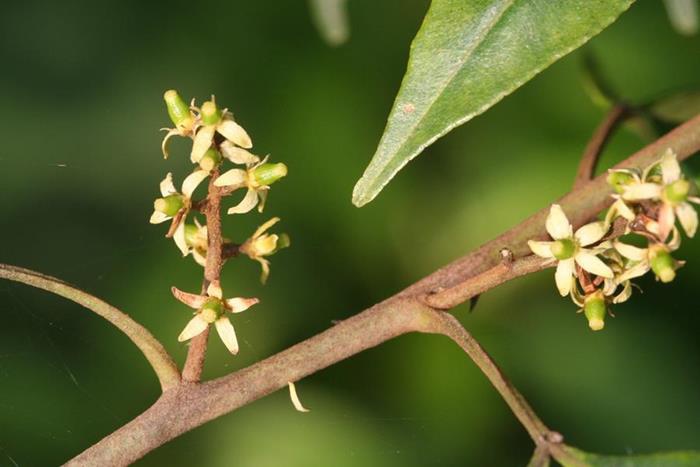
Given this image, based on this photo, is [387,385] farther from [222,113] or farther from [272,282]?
[222,113]

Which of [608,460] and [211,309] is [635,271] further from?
[211,309]

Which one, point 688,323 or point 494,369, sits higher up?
point 494,369

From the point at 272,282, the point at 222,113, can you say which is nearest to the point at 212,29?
the point at 272,282

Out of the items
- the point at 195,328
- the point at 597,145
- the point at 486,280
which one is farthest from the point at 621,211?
the point at 195,328

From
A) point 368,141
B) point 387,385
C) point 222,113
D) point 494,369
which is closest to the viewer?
point 494,369

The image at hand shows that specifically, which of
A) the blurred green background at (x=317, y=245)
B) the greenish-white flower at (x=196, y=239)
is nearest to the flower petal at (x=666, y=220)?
the greenish-white flower at (x=196, y=239)

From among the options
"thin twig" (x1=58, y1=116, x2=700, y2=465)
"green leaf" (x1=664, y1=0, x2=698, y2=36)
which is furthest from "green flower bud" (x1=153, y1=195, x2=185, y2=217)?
"green leaf" (x1=664, y1=0, x2=698, y2=36)

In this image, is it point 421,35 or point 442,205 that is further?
point 442,205

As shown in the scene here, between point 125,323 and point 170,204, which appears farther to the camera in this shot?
point 170,204
